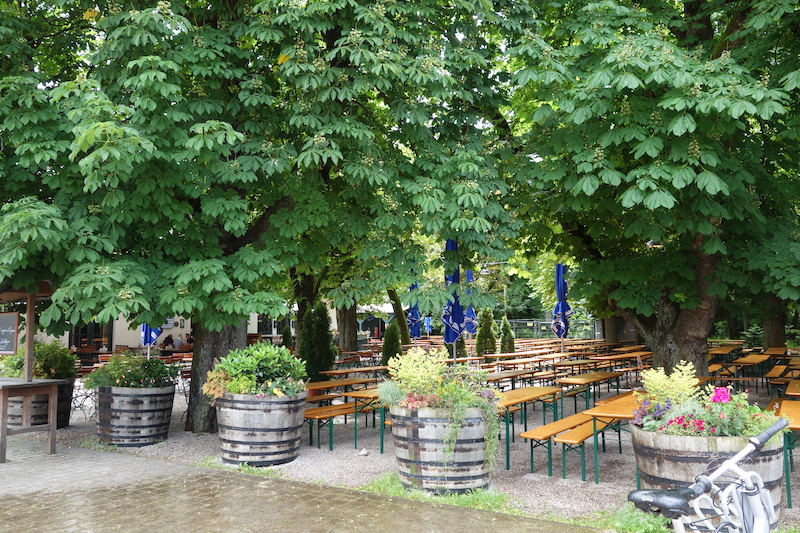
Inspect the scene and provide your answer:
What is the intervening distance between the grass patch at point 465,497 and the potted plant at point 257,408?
5.05ft

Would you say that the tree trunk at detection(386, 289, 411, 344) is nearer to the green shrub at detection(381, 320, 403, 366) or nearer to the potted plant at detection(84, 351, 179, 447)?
the green shrub at detection(381, 320, 403, 366)

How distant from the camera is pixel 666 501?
8.12 ft

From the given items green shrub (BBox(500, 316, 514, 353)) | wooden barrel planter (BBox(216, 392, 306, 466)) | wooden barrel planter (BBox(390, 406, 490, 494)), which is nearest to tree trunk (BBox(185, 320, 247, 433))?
wooden barrel planter (BBox(216, 392, 306, 466))

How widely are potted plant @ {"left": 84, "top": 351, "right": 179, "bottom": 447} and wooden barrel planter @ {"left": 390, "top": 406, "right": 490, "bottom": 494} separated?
440 cm

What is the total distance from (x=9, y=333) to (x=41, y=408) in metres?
2.09

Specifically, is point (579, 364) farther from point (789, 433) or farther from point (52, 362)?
point (52, 362)

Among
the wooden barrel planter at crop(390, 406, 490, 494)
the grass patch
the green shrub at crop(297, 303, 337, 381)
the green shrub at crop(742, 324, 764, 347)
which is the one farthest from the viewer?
the green shrub at crop(742, 324, 764, 347)

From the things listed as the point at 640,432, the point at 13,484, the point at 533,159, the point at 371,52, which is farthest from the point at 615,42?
the point at 13,484

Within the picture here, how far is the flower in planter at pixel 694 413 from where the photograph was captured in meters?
5.33

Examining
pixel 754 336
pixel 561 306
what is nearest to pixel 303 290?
pixel 561 306

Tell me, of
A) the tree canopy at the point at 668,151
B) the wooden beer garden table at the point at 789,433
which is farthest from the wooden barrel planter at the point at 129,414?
the wooden beer garden table at the point at 789,433

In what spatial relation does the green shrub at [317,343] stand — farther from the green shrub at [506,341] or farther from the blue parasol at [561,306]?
the green shrub at [506,341]

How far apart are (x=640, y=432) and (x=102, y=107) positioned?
621cm

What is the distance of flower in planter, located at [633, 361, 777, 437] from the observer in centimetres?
533
